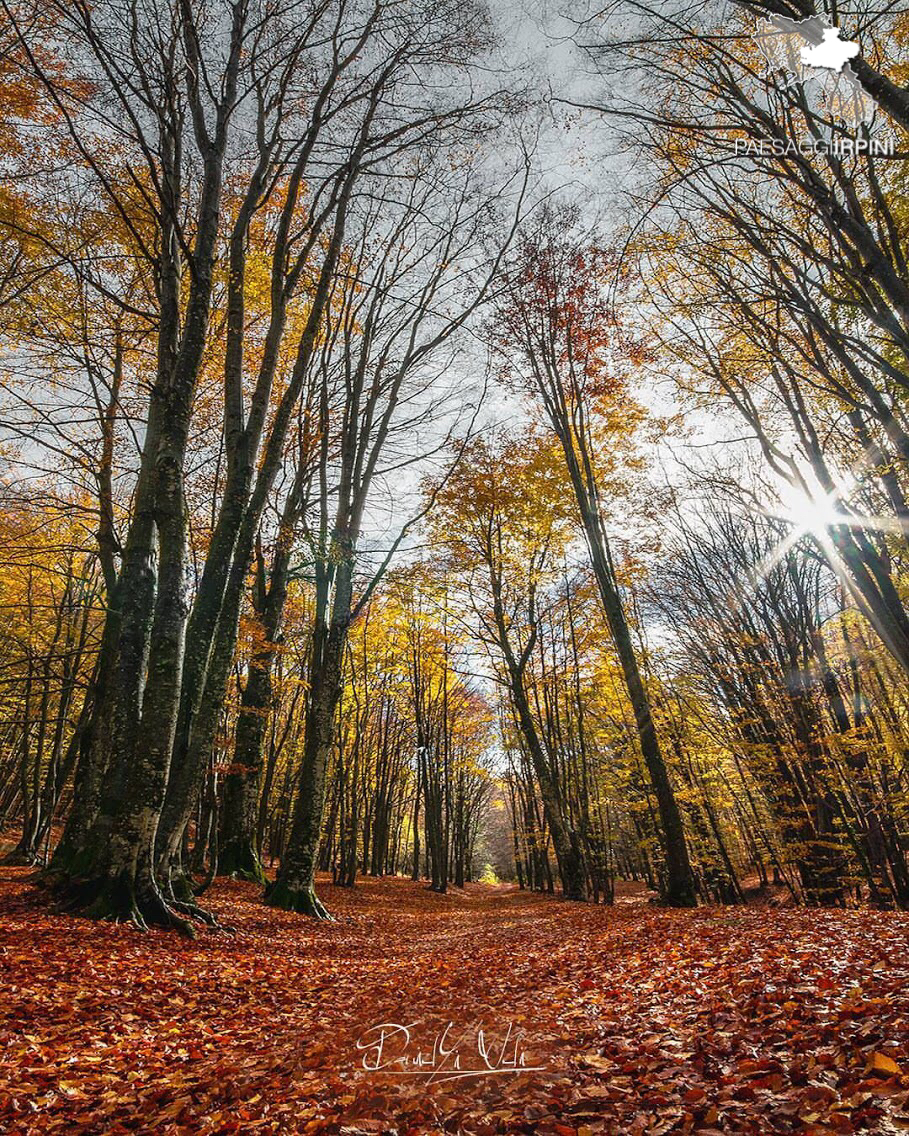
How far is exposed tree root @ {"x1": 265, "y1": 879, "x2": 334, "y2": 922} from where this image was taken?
9172mm

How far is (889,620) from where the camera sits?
7000mm

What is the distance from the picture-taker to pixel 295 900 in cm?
928

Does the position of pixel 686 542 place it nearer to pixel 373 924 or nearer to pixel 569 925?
pixel 569 925

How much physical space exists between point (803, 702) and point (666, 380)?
695cm

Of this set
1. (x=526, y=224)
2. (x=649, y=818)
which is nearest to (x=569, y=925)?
(x=649, y=818)
